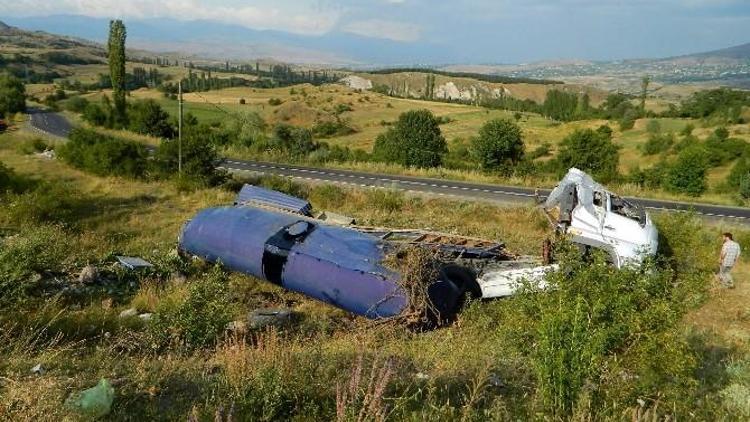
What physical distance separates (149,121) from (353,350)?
46.2 meters

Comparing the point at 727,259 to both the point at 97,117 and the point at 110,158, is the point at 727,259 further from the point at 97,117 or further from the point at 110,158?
the point at 97,117

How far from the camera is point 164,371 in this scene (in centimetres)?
610

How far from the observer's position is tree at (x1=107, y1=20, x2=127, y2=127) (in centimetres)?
4309

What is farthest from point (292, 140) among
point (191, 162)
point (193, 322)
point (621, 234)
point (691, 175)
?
point (193, 322)

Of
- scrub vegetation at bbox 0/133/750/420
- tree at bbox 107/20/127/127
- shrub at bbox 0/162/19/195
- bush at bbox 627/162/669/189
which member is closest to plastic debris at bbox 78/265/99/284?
scrub vegetation at bbox 0/133/750/420

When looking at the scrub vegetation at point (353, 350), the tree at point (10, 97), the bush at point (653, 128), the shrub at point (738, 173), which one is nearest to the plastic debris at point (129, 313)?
the scrub vegetation at point (353, 350)

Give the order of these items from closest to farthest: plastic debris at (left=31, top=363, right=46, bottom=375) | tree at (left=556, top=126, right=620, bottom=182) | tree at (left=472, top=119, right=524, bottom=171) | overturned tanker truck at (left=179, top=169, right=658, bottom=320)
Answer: plastic debris at (left=31, top=363, right=46, bottom=375) < overturned tanker truck at (left=179, top=169, right=658, bottom=320) < tree at (left=556, top=126, right=620, bottom=182) < tree at (left=472, top=119, right=524, bottom=171)

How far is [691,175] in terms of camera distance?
32.7 meters

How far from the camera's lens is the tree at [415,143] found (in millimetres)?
44500

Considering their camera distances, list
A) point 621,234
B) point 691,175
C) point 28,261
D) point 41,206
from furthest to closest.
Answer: point 691,175 → point 41,206 → point 621,234 → point 28,261

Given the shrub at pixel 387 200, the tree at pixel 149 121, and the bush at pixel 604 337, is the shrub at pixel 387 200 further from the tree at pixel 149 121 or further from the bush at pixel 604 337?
the tree at pixel 149 121

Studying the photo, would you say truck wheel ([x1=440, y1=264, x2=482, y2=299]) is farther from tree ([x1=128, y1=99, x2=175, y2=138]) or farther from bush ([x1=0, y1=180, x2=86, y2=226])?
tree ([x1=128, y1=99, x2=175, y2=138])

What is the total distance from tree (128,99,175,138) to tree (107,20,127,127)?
96 centimetres

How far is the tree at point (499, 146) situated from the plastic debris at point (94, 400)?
35.1 m
